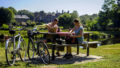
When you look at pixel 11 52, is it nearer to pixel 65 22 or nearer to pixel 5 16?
pixel 65 22

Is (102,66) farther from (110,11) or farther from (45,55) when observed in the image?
(110,11)

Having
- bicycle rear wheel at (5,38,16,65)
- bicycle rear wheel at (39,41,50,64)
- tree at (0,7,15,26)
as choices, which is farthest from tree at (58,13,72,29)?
tree at (0,7,15,26)

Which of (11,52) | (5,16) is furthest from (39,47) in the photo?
(5,16)

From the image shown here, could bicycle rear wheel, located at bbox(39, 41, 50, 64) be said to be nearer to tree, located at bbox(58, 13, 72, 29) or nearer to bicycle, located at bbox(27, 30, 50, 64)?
bicycle, located at bbox(27, 30, 50, 64)

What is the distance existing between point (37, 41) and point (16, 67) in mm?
1408

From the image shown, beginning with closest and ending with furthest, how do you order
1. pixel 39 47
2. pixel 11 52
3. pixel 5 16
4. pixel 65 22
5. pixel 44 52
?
pixel 11 52 → pixel 44 52 → pixel 39 47 → pixel 65 22 → pixel 5 16

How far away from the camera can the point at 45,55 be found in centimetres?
622

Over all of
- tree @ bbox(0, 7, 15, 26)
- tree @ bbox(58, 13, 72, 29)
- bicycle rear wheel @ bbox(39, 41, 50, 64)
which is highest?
tree @ bbox(0, 7, 15, 26)

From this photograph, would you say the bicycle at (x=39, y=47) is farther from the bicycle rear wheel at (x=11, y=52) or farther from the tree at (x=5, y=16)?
the tree at (x=5, y=16)

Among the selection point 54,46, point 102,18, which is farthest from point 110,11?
point 54,46

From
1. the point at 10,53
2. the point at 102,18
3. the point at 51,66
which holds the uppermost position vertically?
the point at 102,18

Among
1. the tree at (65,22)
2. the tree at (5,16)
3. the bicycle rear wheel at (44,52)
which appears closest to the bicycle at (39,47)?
the bicycle rear wheel at (44,52)

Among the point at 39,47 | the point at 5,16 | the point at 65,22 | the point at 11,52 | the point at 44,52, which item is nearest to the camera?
the point at 11,52

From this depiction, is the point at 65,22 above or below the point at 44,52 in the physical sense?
above
